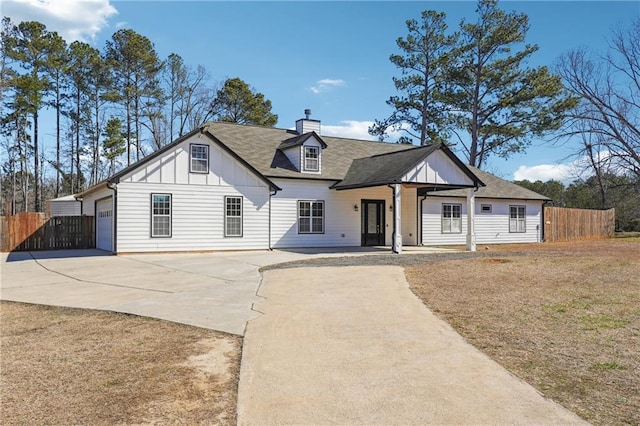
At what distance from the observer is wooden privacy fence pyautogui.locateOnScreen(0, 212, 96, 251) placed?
71.8 ft

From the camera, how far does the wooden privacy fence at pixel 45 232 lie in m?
21.9

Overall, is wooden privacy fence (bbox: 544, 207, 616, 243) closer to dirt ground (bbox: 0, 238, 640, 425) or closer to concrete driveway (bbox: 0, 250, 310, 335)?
concrete driveway (bbox: 0, 250, 310, 335)

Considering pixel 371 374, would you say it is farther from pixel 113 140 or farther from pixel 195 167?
pixel 113 140

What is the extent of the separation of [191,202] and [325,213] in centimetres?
613

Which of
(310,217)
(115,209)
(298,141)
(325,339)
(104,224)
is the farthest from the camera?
(298,141)

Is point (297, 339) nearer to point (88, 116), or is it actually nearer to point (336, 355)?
point (336, 355)

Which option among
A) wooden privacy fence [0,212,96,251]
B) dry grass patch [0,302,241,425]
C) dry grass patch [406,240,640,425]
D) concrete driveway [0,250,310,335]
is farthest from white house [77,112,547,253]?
dry grass patch [0,302,241,425]

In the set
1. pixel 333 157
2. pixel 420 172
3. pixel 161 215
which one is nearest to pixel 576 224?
pixel 420 172

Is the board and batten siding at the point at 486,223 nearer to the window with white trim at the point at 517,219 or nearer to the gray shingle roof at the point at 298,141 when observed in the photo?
the window with white trim at the point at 517,219

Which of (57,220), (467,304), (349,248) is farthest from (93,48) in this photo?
(467,304)

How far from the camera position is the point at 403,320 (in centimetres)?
747

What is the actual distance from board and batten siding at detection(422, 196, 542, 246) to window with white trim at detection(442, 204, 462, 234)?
0.69ft

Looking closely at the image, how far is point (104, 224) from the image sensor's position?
835 inches

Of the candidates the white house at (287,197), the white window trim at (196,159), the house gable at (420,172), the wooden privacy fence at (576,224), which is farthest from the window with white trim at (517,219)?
the white window trim at (196,159)
